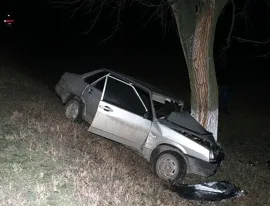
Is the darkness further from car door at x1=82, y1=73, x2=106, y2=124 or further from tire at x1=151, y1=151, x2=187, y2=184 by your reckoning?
tire at x1=151, y1=151, x2=187, y2=184

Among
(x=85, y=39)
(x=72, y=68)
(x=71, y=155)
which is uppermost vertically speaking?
(x=71, y=155)

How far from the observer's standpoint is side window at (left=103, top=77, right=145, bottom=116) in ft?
28.0

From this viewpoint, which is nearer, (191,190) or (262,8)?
(191,190)

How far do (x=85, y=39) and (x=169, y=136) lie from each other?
89.4 feet

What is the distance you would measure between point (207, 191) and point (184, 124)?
4.70 ft

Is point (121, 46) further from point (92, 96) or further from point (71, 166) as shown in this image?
point (71, 166)

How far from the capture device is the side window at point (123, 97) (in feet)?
28.0

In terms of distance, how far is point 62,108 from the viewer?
1055cm

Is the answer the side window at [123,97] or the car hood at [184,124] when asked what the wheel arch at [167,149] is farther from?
the side window at [123,97]

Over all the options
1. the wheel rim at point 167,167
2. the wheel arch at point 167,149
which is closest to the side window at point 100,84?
the wheel arch at point 167,149

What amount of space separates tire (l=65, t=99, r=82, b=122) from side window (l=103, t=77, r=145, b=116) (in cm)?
91

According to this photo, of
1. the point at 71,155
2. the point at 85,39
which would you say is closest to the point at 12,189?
the point at 71,155

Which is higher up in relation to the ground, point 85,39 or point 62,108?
point 62,108

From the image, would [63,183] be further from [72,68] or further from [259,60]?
[259,60]
